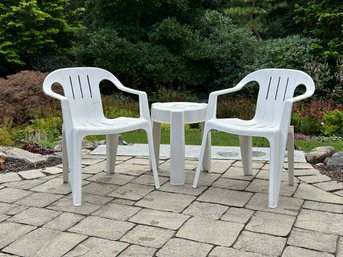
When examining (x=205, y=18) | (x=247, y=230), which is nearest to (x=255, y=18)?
(x=205, y=18)

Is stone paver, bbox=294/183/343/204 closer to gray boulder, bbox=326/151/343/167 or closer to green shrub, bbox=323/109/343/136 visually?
gray boulder, bbox=326/151/343/167

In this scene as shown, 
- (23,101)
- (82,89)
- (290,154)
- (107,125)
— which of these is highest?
(82,89)

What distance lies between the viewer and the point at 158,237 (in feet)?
8.66

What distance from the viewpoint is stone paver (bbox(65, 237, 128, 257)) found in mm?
2422

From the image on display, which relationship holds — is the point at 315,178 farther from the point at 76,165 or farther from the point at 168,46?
the point at 168,46

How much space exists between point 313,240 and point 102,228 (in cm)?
118

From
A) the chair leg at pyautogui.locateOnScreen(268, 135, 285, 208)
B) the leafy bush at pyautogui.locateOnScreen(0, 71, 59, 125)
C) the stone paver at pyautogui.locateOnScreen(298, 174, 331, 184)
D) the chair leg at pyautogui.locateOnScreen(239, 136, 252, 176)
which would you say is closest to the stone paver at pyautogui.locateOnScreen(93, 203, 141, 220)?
the chair leg at pyautogui.locateOnScreen(268, 135, 285, 208)

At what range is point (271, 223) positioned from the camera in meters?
2.85

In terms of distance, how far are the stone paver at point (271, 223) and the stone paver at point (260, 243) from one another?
7 centimetres

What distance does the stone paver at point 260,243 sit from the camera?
8.10 ft

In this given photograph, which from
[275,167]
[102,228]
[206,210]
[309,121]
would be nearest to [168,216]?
[206,210]

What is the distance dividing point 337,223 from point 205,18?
729 centimetres

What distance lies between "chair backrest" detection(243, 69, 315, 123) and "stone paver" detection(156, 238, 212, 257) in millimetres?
1352

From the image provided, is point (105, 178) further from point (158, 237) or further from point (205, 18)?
point (205, 18)
